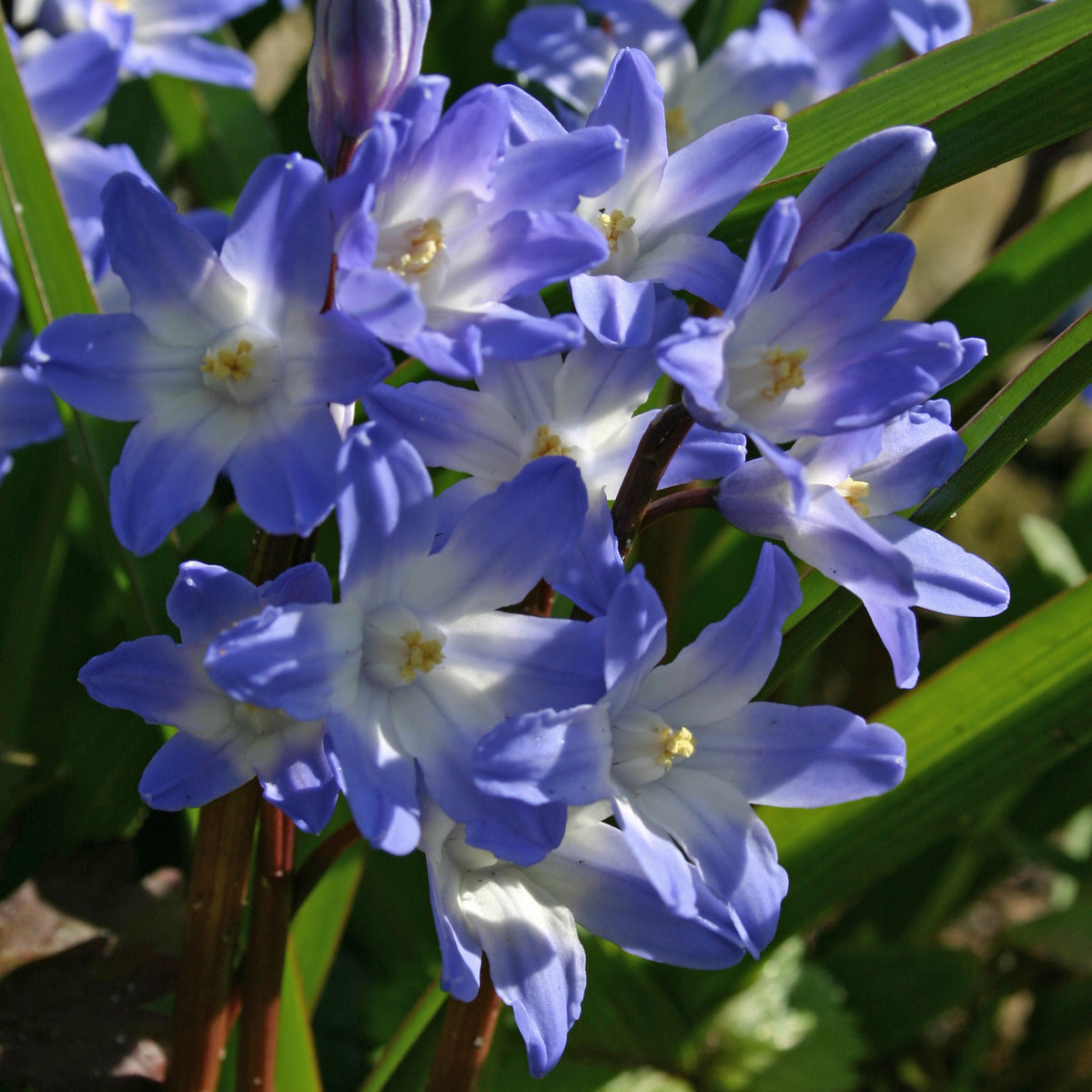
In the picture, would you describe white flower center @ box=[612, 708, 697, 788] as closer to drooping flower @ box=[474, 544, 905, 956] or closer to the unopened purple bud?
drooping flower @ box=[474, 544, 905, 956]

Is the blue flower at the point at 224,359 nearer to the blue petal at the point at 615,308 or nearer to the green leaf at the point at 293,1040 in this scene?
the blue petal at the point at 615,308

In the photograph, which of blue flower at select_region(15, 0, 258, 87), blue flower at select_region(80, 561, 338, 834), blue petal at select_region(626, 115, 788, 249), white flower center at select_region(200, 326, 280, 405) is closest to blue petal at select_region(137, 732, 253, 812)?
blue flower at select_region(80, 561, 338, 834)

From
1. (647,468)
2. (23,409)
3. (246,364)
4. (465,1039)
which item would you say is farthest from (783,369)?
(23,409)

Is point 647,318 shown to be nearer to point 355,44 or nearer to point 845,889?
point 355,44

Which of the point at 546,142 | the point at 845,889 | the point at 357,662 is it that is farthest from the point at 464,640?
the point at 845,889

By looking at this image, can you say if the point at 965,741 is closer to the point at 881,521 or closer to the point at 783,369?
the point at 881,521

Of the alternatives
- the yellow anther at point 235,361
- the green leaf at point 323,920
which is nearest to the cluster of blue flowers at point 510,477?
the yellow anther at point 235,361
